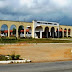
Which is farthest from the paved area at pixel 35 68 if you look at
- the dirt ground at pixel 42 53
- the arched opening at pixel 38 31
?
the arched opening at pixel 38 31

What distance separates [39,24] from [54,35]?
15189 millimetres

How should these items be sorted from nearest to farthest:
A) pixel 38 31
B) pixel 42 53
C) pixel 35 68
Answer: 1. pixel 35 68
2. pixel 42 53
3. pixel 38 31

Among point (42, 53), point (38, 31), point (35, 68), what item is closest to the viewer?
point (35, 68)

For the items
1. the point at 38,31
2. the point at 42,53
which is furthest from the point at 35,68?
the point at 38,31

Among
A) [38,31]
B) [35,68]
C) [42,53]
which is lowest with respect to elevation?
[42,53]

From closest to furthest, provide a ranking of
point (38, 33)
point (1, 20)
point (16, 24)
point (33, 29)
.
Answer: point (1, 20) → point (16, 24) → point (33, 29) → point (38, 33)

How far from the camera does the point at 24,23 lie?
74438mm

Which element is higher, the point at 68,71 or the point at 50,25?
the point at 50,25

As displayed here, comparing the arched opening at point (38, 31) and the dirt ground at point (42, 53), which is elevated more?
the arched opening at point (38, 31)

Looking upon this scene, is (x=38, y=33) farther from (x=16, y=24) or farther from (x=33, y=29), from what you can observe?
(x=16, y=24)

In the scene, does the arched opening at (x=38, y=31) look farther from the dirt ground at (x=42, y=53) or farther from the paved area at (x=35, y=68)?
the paved area at (x=35, y=68)

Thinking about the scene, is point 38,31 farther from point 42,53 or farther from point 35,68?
point 35,68

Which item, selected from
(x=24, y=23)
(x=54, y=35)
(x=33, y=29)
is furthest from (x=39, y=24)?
(x=54, y=35)

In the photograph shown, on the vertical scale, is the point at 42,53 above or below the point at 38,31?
below
